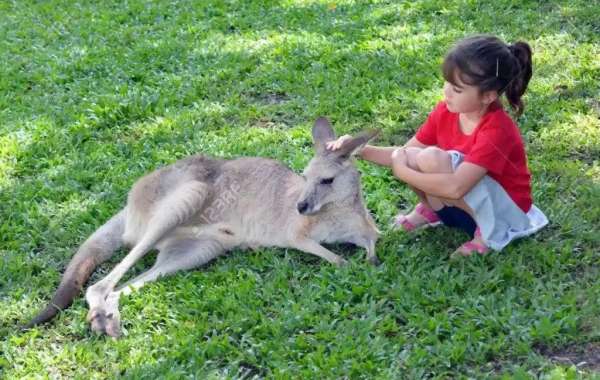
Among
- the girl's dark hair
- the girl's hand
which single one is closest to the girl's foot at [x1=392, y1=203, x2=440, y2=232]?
the girl's hand

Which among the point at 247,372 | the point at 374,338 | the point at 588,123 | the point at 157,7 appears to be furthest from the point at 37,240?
the point at 157,7

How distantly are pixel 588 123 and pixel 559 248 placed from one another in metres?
1.64

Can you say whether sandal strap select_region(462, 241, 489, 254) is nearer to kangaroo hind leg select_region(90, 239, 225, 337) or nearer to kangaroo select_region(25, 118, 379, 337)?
kangaroo select_region(25, 118, 379, 337)

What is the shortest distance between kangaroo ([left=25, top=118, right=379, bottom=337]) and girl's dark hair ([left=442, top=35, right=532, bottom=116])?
65 centimetres

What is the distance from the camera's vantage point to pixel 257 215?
473 cm

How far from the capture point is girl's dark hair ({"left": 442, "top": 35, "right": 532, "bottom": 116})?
392 centimetres

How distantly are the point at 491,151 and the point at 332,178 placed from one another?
91cm

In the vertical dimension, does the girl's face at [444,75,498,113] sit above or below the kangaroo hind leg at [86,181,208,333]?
A: above

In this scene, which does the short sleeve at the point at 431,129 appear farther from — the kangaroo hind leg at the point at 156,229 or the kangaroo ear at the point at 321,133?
the kangaroo hind leg at the point at 156,229

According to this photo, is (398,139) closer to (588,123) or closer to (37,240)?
(588,123)

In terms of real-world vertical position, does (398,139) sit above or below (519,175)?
below

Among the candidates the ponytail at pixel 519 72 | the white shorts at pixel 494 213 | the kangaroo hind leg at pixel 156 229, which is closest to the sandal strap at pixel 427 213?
the white shorts at pixel 494 213

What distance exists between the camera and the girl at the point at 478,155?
156 inches

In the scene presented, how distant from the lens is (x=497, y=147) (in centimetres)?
400
